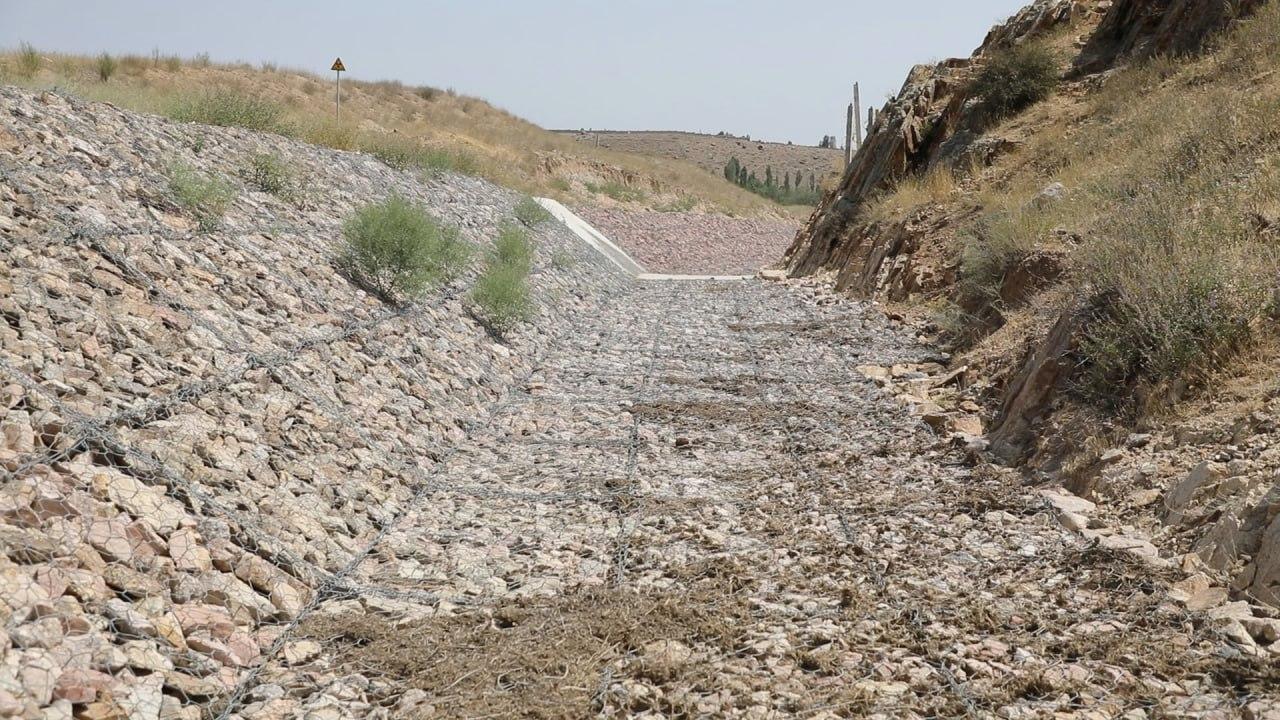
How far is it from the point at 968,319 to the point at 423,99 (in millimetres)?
39533

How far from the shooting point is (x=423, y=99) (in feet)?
155

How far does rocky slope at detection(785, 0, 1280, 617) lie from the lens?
555 cm

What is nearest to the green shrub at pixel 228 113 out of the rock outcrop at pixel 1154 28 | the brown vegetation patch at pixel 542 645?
the brown vegetation patch at pixel 542 645

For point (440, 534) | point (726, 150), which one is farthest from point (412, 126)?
point (726, 150)

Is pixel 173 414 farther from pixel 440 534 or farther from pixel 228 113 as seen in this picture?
pixel 228 113

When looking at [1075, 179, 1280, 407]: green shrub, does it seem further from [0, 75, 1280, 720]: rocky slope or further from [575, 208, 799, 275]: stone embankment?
[575, 208, 799, 275]: stone embankment

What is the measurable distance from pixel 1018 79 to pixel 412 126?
2376cm

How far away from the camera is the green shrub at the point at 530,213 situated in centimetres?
2161

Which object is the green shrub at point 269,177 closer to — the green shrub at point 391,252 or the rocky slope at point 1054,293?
the green shrub at point 391,252

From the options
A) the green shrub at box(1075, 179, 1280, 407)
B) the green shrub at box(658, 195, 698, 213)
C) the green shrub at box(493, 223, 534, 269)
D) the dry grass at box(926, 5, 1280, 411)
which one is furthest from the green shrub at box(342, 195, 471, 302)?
the green shrub at box(658, 195, 698, 213)

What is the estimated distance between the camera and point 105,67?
29750 mm

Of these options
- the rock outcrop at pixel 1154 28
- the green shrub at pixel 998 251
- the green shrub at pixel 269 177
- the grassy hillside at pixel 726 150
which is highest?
the grassy hillside at pixel 726 150

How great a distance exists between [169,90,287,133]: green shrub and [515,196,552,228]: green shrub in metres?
6.34

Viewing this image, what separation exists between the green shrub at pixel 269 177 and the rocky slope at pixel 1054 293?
26.1 ft
